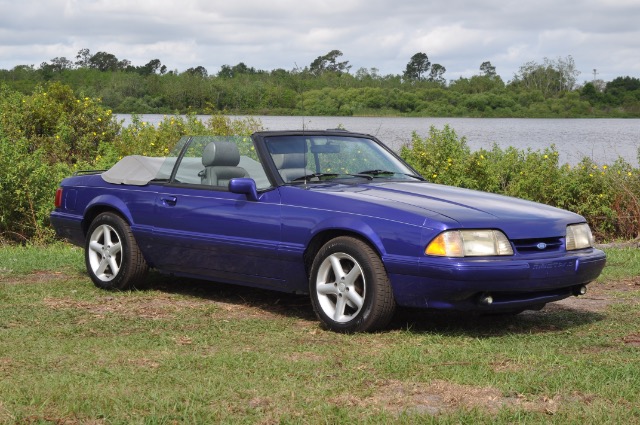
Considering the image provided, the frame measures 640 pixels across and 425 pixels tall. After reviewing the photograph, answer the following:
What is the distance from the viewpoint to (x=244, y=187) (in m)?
7.52

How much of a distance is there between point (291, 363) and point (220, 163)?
2.65 m

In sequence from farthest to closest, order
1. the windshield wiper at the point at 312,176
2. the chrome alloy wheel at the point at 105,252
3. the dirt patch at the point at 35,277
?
1. the dirt patch at the point at 35,277
2. the chrome alloy wheel at the point at 105,252
3. the windshield wiper at the point at 312,176

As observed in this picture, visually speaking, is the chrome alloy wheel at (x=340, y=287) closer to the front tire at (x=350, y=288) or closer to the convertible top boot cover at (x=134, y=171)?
the front tire at (x=350, y=288)

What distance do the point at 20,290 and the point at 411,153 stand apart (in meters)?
9.78

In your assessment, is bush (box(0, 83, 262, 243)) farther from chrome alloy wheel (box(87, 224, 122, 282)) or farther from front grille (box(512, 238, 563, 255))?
front grille (box(512, 238, 563, 255))

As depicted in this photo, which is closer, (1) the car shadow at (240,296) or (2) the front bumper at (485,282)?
(2) the front bumper at (485,282)

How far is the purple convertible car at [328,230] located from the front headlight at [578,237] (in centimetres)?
1

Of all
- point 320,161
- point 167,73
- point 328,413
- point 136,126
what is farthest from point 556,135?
point 328,413

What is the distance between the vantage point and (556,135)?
38.3 meters

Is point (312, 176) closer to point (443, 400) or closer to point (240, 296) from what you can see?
point (240, 296)

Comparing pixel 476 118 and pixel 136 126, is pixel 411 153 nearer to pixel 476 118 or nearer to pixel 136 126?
pixel 136 126

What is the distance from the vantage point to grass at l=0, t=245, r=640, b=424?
4867mm

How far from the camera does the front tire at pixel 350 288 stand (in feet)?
22.1

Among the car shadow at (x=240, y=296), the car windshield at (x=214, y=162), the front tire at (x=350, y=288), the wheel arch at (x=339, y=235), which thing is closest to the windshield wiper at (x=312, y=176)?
the car windshield at (x=214, y=162)
